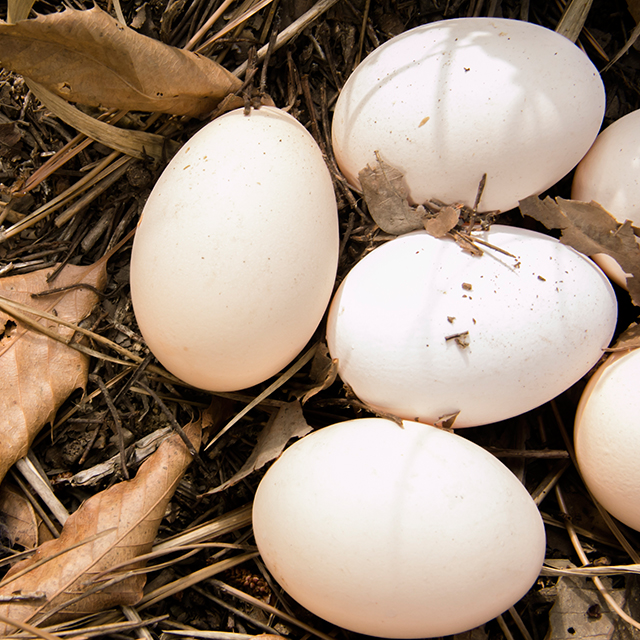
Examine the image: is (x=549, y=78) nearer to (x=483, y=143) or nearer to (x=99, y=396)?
(x=483, y=143)

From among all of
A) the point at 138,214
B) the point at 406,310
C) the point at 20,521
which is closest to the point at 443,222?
the point at 406,310

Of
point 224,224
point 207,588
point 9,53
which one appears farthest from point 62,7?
point 207,588

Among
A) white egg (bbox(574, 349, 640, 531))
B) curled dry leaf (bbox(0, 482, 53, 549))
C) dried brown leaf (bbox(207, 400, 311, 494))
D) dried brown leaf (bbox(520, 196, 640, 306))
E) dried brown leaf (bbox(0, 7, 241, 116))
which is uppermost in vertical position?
dried brown leaf (bbox(0, 7, 241, 116))

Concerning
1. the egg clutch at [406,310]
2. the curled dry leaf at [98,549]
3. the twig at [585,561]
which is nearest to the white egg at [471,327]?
the egg clutch at [406,310]

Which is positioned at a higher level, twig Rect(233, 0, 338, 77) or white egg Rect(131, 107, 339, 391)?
twig Rect(233, 0, 338, 77)

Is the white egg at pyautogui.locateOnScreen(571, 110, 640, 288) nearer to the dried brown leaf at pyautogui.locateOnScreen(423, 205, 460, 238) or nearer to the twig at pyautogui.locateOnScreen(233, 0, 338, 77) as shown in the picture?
the dried brown leaf at pyautogui.locateOnScreen(423, 205, 460, 238)

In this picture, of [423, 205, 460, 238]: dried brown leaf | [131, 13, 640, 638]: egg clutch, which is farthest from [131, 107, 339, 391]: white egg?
[423, 205, 460, 238]: dried brown leaf

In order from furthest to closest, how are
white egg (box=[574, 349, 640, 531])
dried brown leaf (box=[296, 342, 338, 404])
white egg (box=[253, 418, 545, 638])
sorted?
dried brown leaf (box=[296, 342, 338, 404]), white egg (box=[574, 349, 640, 531]), white egg (box=[253, 418, 545, 638])
